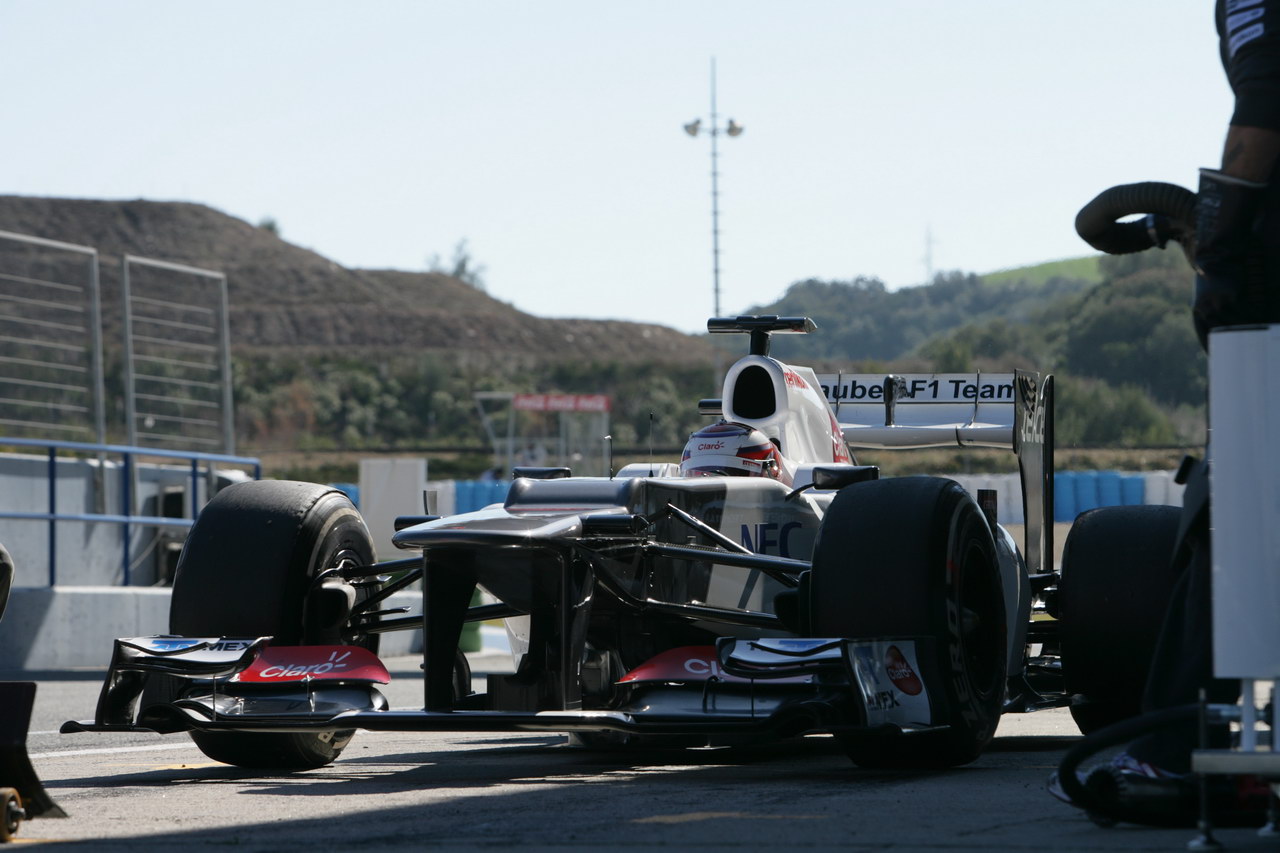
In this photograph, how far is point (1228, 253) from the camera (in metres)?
4.14

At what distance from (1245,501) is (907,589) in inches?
81.2

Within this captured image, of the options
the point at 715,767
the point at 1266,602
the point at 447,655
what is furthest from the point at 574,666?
the point at 1266,602

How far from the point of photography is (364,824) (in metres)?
4.71

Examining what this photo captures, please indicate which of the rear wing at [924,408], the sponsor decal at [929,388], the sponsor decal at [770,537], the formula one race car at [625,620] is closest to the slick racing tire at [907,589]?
the formula one race car at [625,620]

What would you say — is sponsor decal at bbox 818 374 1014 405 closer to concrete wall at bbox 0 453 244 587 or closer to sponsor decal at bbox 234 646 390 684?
sponsor decal at bbox 234 646 390 684

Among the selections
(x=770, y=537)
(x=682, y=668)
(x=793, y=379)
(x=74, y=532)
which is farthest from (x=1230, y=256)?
(x=74, y=532)

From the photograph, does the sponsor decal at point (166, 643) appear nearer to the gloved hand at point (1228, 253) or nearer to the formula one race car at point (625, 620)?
the formula one race car at point (625, 620)

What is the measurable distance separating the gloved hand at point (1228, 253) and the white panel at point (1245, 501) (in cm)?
31

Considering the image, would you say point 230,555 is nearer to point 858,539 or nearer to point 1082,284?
point 858,539

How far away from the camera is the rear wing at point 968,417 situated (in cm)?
917

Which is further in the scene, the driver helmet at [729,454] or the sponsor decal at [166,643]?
the driver helmet at [729,454]

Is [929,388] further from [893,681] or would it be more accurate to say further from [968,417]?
[893,681]

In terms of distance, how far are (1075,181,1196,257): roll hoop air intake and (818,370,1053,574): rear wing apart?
4627mm

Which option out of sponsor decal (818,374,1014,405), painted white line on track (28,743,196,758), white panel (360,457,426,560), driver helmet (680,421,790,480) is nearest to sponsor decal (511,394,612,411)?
white panel (360,457,426,560)
